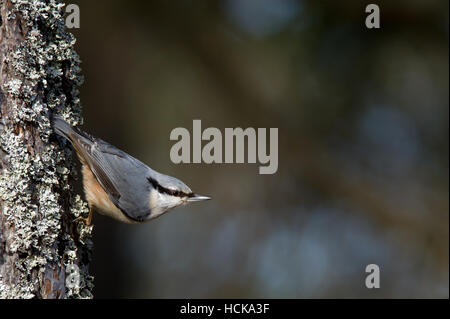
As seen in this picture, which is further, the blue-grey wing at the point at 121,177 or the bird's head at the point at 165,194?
the bird's head at the point at 165,194

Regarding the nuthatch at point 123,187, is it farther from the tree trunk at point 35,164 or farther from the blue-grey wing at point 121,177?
the tree trunk at point 35,164

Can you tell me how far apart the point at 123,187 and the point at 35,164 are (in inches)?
28.7

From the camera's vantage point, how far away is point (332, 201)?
5.18 m

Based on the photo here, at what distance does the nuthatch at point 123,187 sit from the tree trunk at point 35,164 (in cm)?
38

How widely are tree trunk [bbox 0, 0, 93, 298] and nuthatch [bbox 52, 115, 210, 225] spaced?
38cm

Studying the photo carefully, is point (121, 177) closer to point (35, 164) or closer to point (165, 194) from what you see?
point (165, 194)

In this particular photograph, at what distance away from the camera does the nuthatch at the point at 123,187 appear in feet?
9.19

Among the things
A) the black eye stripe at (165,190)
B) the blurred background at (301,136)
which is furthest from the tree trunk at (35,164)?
the blurred background at (301,136)

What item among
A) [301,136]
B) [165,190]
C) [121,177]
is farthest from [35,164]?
[301,136]

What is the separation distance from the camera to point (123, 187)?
2875 millimetres

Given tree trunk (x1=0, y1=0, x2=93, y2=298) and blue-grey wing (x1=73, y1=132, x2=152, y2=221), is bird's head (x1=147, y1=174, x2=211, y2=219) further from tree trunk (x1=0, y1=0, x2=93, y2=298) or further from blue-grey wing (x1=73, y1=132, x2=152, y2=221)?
tree trunk (x1=0, y1=0, x2=93, y2=298)
